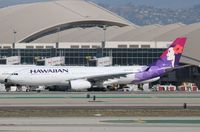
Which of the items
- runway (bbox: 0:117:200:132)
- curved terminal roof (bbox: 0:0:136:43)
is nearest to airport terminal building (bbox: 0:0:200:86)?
curved terminal roof (bbox: 0:0:136:43)

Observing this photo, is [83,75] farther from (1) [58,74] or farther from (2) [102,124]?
(2) [102,124]

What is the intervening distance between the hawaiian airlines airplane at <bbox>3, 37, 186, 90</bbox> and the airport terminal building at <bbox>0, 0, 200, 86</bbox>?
29.1 meters

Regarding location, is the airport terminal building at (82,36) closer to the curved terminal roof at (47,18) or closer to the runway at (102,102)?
the curved terminal roof at (47,18)

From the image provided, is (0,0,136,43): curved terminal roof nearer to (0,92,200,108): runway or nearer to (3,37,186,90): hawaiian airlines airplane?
(3,37,186,90): hawaiian airlines airplane

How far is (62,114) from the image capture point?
46.0 m

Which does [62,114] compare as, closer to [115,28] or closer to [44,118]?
[44,118]

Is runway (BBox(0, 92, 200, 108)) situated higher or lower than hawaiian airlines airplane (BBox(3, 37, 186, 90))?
lower

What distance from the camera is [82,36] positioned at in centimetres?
15675

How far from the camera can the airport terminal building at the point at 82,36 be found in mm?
136625

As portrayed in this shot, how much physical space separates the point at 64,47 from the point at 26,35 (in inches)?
722

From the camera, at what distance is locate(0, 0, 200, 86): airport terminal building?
137m

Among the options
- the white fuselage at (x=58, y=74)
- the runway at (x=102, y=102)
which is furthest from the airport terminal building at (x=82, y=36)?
the runway at (x=102, y=102)

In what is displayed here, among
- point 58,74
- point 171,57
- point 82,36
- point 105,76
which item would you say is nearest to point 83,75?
point 105,76

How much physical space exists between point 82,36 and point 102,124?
391 feet
